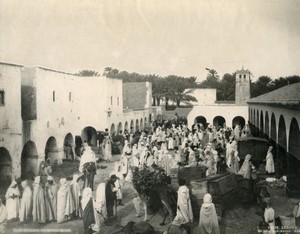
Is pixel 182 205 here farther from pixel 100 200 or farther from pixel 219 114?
pixel 219 114

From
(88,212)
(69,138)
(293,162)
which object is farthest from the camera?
(69,138)

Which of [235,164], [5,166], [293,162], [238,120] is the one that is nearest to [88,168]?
[5,166]

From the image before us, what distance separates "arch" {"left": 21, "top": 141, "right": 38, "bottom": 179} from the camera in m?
13.7

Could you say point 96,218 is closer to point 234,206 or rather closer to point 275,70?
point 234,206

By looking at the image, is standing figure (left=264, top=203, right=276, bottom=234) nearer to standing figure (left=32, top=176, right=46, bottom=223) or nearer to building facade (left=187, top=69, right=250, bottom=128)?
standing figure (left=32, top=176, right=46, bottom=223)

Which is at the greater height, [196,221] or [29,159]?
[29,159]

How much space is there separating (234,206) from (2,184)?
755 cm

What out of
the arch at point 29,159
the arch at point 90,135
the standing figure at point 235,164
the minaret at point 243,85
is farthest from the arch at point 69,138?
the minaret at point 243,85

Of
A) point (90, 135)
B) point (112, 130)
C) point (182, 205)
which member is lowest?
point (182, 205)

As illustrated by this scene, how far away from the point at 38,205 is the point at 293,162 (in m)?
7.19

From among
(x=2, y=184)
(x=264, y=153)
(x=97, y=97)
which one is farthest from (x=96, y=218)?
(x=97, y=97)

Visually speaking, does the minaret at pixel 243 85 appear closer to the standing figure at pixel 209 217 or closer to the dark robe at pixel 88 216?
the standing figure at pixel 209 217

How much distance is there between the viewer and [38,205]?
8570 mm

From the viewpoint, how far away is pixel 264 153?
15.5 m
